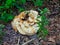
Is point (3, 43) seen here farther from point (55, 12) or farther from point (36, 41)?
point (55, 12)

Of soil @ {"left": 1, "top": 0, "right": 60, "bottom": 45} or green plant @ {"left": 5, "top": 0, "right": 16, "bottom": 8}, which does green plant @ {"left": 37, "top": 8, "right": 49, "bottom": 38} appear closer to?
soil @ {"left": 1, "top": 0, "right": 60, "bottom": 45}

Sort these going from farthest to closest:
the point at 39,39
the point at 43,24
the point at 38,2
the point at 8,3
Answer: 1. the point at 38,2
2. the point at 8,3
3. the point at 39,39
4. the point at 43,24

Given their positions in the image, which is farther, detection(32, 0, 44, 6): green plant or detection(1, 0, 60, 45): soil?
detection(32, 0, 44, 6): green plant

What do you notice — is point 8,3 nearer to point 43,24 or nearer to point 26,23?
point 26,23

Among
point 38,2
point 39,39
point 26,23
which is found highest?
point 38,2

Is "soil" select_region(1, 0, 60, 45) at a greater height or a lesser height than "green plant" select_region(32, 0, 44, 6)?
lesser

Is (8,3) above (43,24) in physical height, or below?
above

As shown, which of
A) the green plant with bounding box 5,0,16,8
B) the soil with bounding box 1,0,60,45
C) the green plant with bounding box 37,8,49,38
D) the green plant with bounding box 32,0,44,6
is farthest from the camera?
the green plant with bounding box 32,0,44,6

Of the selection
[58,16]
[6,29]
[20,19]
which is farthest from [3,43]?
[58,16]

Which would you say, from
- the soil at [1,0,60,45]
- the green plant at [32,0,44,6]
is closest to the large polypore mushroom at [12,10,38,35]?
the soil at [1,0,60,45]

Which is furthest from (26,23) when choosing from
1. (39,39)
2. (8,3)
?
(8,3)
